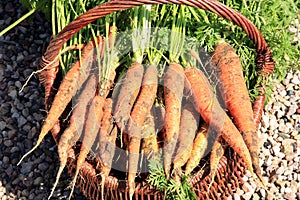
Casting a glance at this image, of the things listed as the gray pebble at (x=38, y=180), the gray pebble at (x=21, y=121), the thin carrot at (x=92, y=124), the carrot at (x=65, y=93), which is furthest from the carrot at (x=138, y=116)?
the gray pebble at (x=21, y=121)

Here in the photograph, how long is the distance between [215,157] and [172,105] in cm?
29

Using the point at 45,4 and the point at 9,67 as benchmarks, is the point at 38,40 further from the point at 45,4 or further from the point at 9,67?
the point at 45,4

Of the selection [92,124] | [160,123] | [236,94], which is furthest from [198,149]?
[92,124]

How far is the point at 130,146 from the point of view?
2381 mm

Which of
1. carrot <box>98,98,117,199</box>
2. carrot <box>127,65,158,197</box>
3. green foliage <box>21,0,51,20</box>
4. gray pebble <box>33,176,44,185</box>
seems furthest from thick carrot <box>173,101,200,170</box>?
green foliage <box>21,0,51,20</box>

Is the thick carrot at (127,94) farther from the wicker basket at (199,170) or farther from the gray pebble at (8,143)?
the gray pebble at (8,143)

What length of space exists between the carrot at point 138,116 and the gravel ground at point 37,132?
0.51 metres

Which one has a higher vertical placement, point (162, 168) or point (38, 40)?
point (38, 40)

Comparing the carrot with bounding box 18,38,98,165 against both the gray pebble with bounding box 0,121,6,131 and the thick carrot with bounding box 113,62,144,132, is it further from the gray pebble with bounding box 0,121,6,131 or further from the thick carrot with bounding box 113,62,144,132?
the gray pebble with bounding box 0,121,6,131

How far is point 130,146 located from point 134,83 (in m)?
0.29

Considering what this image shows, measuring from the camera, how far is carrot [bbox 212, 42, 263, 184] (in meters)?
2.43

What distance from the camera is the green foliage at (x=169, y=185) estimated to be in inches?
89.5

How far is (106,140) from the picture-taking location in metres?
2.41

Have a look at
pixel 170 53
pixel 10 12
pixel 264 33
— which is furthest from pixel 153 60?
pixel 10 12
